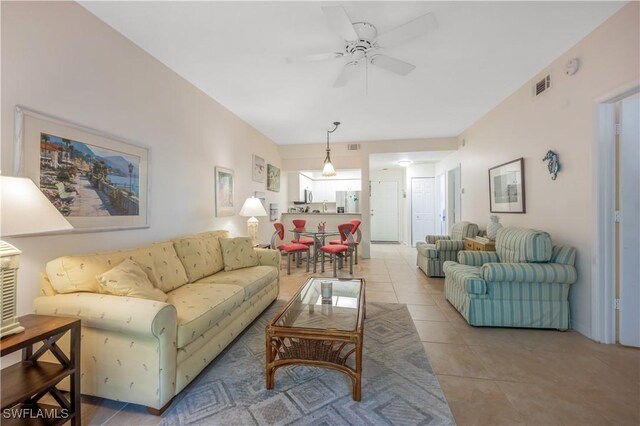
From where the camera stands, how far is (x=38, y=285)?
174 centimetres

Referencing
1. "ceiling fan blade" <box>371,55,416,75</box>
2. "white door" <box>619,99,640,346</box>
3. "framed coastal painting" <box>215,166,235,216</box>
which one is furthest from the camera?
"framed coastal painting" <box>215,166,235,216</box>

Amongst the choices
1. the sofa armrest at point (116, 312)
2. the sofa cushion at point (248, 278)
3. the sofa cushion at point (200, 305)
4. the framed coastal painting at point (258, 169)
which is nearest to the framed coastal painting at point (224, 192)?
the framed coastal painting at point (258, 169)

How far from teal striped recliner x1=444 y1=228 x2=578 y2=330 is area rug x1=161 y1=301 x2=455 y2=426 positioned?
883 millimetres

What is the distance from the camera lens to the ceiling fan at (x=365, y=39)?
184 cm

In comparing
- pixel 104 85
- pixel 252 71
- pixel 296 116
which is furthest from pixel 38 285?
pixel 296 116

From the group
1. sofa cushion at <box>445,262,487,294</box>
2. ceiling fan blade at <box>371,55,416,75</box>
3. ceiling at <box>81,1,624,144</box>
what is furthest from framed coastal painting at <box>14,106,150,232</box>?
sofa cushion at <box>445,262,487,294</box>

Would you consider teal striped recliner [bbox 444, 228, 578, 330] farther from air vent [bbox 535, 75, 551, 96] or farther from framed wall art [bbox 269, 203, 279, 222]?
framed wall art [bbox 269, 203, 279, 222]

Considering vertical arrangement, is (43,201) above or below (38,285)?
above

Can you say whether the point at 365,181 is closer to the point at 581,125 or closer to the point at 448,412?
the point at 581,125

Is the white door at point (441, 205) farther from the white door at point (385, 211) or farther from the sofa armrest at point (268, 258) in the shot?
the sofa armrest at point (268, 258)

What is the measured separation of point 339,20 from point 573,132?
2.47 m

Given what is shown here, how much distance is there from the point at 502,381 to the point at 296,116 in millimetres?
4168

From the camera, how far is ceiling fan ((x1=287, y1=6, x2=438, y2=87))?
6.04 ft

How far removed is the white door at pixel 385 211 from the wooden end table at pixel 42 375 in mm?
8186
